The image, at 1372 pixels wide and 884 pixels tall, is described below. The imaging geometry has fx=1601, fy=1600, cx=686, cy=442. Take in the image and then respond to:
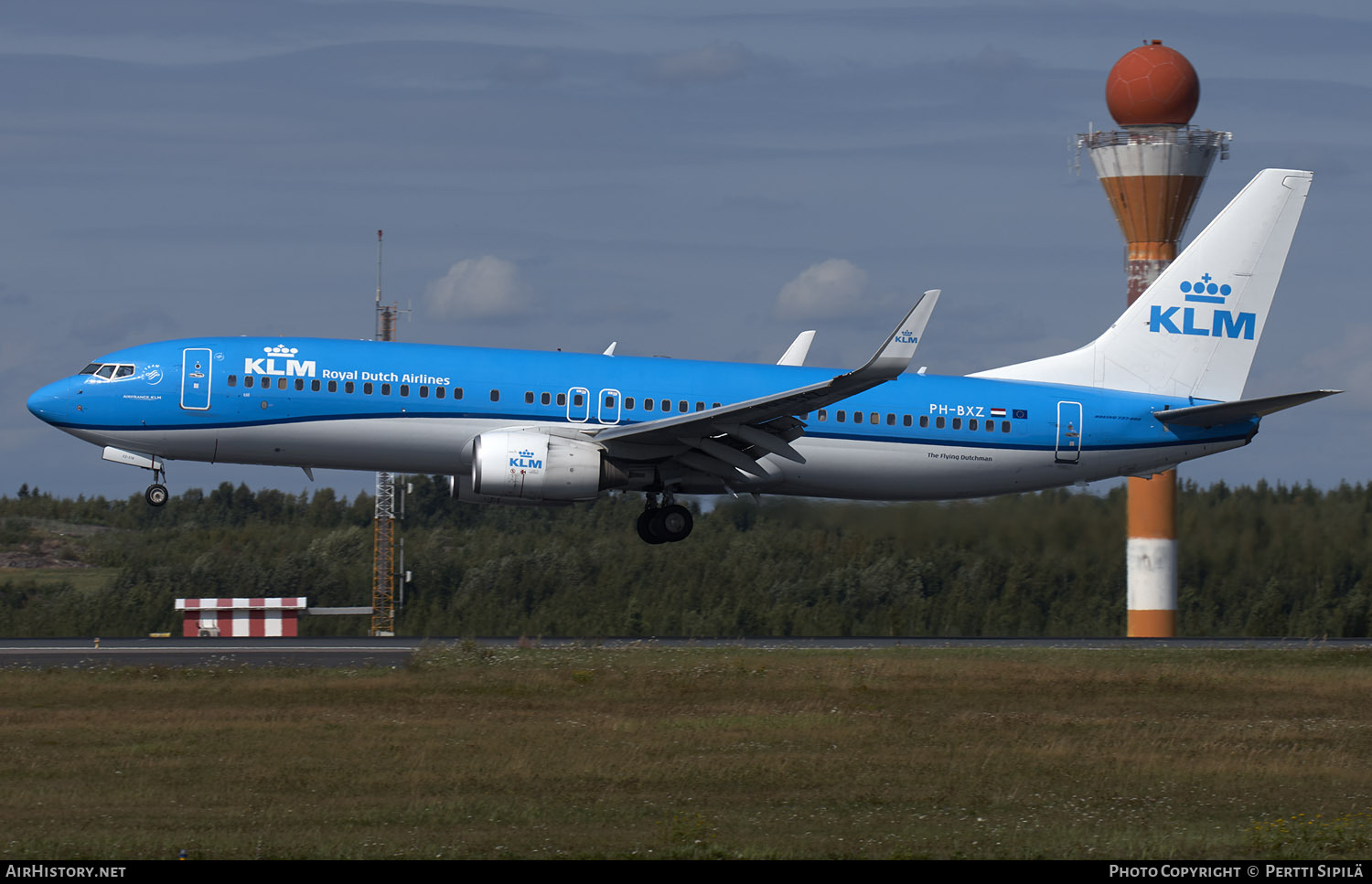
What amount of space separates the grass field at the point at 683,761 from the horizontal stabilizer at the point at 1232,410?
22.4 ft

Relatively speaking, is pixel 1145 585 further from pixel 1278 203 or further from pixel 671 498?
pixel 671 498

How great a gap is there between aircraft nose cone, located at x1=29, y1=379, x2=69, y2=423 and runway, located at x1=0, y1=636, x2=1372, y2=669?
15.2 feet

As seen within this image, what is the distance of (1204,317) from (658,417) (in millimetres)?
15104

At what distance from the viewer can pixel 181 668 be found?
27.2 m

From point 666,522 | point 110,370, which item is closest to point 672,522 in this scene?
point 666,522

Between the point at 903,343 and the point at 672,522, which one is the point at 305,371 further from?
the point at 903,343

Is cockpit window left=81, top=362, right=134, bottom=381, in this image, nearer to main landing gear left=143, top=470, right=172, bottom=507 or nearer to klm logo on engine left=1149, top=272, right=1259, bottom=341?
main landing gear left=143, top=470, right=172, bottom=507

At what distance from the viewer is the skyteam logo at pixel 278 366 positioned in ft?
104

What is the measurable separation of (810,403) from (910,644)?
25.0 ft

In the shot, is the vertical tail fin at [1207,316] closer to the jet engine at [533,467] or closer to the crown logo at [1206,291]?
the crown logo at [1206,291]

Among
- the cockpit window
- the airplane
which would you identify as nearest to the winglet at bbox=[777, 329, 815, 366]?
the airplane

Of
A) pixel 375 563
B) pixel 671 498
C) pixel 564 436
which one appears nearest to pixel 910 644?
pixel 671 498

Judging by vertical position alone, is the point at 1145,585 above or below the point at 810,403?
below

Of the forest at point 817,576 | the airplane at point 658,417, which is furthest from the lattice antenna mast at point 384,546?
the airplane at point 658,417
